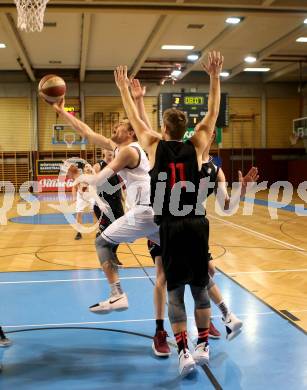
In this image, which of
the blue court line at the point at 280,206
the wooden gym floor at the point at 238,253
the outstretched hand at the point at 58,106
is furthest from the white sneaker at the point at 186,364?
the blue court line at the point at 280,206

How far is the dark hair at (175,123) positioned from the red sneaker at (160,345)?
5.35ft

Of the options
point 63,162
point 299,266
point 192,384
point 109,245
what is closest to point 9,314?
point 109,245

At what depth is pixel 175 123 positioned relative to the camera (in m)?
3.65

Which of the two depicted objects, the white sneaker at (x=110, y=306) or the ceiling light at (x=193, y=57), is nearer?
the white sneaker at (x=110, y=306)

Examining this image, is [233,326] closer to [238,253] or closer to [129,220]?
[129,220]

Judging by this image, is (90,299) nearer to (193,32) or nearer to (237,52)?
(193,32)

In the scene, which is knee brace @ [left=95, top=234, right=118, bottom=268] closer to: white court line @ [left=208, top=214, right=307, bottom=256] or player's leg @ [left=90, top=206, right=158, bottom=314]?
player's leg @ [left=90, top=206, right=158, bottom=314]

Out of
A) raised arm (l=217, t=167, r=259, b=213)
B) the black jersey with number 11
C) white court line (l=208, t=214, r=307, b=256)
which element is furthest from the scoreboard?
the black jersey with number 11

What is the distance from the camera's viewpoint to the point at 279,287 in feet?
19.9

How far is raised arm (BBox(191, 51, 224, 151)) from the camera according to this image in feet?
12.3

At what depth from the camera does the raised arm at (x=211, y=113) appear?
3754 millimetres

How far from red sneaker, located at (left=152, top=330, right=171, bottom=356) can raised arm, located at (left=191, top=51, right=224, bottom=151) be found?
1.57 metres

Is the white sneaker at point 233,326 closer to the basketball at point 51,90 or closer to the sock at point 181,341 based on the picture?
the sock at point 181,341

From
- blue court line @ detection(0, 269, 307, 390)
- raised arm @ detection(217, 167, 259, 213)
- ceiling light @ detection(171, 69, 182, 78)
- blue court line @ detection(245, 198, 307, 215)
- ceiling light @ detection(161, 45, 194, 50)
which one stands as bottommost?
blue court line @ detection(245, 198, 307, 215)
